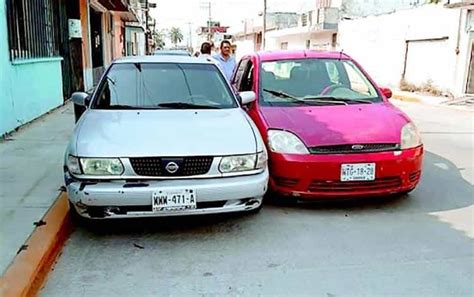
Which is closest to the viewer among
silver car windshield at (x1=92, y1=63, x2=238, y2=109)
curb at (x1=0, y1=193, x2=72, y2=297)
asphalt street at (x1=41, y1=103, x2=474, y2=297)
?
curb at (x1=0, y1=193, x2=72, y2=297)

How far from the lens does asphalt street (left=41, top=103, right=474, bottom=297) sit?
10.7 ft

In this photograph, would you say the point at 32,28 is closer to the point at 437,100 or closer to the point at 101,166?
the point at 101,166

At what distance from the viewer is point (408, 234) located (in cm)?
418

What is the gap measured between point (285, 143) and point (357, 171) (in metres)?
0.72

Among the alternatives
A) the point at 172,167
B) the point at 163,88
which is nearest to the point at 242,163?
the point at 172,167

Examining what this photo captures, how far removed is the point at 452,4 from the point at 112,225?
582 inches

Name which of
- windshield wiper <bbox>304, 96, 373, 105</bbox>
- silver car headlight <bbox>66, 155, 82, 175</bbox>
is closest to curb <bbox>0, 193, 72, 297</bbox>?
silver car headlight <bbox>66, 155, 82, 175</bbox>

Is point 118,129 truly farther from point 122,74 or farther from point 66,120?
point 66,120

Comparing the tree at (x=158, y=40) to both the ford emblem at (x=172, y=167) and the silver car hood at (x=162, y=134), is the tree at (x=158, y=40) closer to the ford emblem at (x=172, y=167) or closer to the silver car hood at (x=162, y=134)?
the silver car hood at (x=162, y=134)

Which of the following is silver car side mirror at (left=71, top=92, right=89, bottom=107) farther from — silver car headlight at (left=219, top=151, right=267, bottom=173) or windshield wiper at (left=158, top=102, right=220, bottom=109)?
silver car headlight at (left=219, top=151, right=267, bottom=173)

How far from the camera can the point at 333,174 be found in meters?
4.51

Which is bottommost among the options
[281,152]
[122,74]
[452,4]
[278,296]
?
[278,296]

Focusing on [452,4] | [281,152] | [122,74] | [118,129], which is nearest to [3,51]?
[122,74]

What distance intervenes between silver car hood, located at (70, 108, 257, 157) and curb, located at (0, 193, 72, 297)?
68 cm
